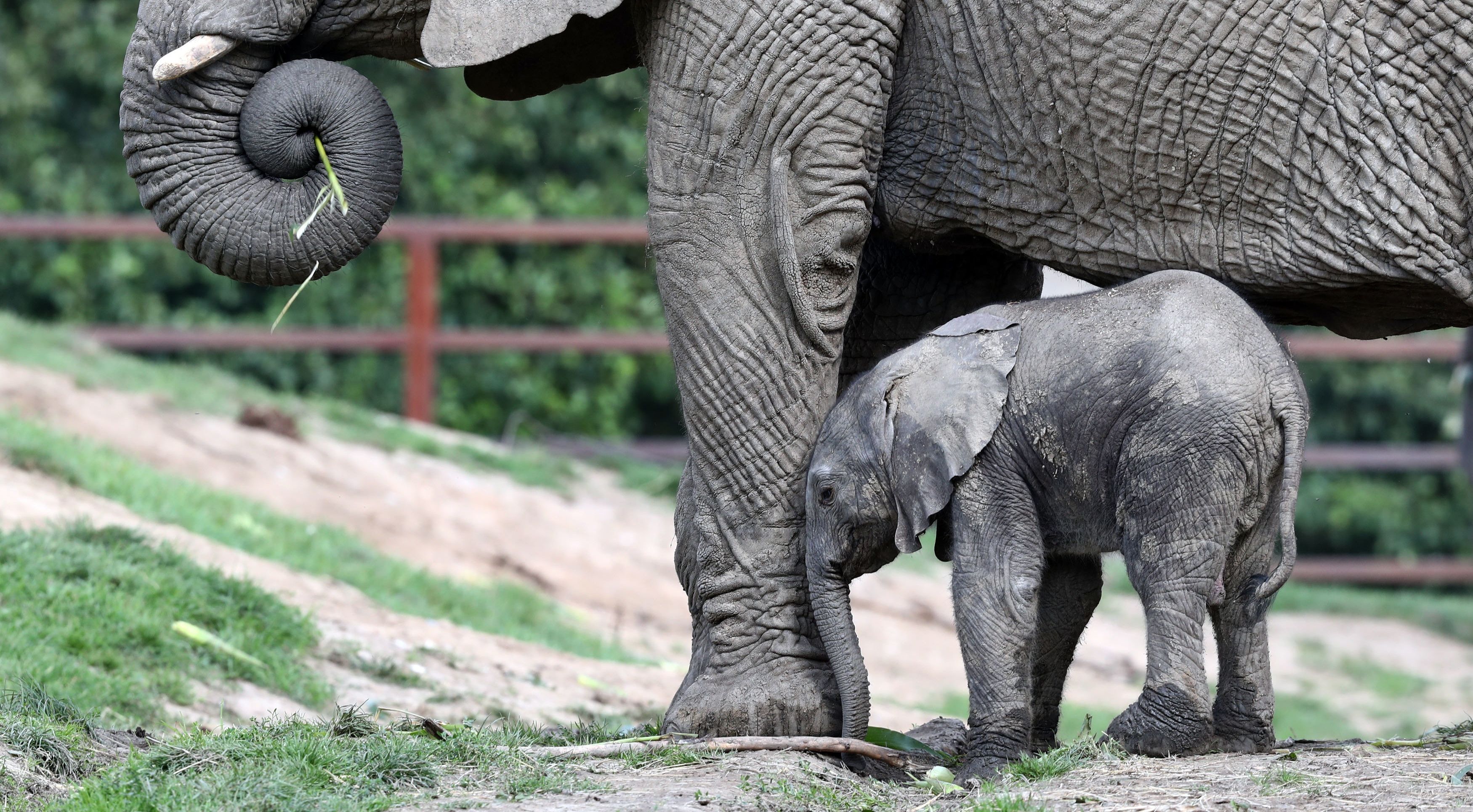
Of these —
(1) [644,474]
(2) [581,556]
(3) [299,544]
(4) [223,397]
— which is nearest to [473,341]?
(1) [644,474]

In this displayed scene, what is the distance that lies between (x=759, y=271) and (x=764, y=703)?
1.14m

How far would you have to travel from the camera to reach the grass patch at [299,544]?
341 inches

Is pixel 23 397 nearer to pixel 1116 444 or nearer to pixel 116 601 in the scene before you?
pixel 116 601

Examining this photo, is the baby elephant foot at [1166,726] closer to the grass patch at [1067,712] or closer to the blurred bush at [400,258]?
the grass patch at [1067,712]

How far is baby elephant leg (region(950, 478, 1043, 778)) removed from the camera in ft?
16.3

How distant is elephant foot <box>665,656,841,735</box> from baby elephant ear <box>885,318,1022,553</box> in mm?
478

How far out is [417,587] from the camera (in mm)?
9258

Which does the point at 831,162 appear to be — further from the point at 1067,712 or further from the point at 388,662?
the point at 1067,712

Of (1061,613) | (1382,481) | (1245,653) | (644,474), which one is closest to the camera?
(1245,653)

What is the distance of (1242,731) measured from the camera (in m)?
5.19

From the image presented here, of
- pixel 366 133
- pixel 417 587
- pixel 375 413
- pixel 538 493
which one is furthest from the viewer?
pixel 375 413

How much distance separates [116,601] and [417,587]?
105 inches

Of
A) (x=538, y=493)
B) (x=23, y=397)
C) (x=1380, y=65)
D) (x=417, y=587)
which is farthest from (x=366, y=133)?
(x=538, y=493)

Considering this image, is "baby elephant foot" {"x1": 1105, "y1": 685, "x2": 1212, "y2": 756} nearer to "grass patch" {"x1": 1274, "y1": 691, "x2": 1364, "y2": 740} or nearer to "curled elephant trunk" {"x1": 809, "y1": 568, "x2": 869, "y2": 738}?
"curled elephant trunk" {"x1": 809, "y1": 568, "x2": 869, "y2": 738}
